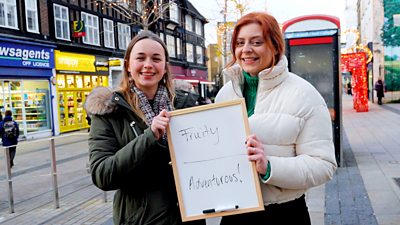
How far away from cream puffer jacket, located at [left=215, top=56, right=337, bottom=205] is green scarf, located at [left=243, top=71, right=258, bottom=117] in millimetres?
95

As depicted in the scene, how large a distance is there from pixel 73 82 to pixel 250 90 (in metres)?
20.4

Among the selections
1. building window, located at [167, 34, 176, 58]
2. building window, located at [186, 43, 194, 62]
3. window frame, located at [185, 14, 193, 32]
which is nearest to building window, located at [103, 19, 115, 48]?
building window, located at [167, 34, 176, 58]

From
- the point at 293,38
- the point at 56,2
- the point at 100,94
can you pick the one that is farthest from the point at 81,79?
the point at 100,94

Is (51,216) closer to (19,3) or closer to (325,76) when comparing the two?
(325,76)

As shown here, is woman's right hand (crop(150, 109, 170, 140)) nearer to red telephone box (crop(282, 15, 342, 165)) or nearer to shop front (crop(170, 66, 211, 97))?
red telephone box (crop(282, 15, 342, 165))

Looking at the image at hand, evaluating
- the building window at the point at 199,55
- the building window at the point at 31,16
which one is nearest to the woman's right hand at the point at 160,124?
the building window at the point at 31,16

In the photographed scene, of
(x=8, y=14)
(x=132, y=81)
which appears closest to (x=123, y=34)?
(x=8, y=14)

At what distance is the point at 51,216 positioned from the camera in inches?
229

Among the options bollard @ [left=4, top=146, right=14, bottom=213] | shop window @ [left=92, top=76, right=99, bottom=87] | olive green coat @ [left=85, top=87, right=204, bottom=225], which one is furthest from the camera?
shop window @ [left=92, top=76, right=99, bottom=87]

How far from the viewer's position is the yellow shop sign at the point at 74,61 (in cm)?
1961

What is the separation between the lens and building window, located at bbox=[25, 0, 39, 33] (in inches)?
704

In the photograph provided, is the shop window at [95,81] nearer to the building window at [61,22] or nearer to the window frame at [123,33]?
the building window at [61,22]

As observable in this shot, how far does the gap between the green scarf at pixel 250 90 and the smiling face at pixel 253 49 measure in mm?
55

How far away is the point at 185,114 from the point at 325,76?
7187 mm
